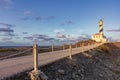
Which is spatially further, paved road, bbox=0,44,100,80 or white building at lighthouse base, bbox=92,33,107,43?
white building at lighthouse base, bbox=92,33,107,43

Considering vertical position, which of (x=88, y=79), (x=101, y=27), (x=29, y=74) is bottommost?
(x=88, y=79)

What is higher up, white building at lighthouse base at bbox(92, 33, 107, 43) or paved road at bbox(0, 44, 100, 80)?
white building at lighthouse base at bbox(92, 33, 107, 43)

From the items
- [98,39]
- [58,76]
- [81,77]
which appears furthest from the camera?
[98,39]

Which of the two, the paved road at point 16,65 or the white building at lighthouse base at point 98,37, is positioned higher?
the white building at lighthouse base at point 98,37

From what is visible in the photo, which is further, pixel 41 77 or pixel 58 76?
pixel 58 76

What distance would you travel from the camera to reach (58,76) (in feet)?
46.7

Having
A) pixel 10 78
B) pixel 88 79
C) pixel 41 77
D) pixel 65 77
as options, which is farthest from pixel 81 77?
pixel 10 78

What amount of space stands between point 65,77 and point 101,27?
109 m

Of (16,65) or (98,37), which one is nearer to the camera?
(16,65)

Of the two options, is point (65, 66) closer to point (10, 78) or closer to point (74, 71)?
point (74, 71)

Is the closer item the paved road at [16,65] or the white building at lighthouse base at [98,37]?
the paved road at [16,65]

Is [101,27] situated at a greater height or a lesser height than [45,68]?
greater

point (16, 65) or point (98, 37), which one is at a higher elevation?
point (98, 37)

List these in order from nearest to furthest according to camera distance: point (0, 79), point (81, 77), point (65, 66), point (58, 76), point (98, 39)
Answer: point (0, 79) → point (58, 76) → point (81, 77) → point (65, 66) → point (98, 39)
